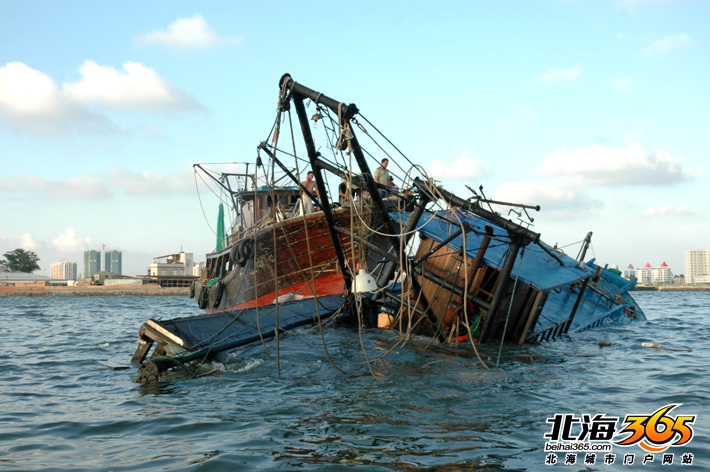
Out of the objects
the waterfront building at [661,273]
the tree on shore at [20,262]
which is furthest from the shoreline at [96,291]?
the waterfront building at [661,273]

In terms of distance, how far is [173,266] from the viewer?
69.4 metres

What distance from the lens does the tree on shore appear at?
3652 inches

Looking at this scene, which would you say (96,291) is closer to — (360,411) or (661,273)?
(360,411)

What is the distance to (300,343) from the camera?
1165 centimetres

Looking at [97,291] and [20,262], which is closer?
[97,291]

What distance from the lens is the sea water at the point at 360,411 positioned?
17.0ft

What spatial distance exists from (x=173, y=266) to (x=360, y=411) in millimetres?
66562

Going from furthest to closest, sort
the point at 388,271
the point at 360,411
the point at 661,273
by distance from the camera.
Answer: the point at 661,273 → the point at 388,271 → the point at 360,411

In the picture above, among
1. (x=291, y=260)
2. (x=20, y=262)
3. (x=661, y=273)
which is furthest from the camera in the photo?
(x=661, y=273)

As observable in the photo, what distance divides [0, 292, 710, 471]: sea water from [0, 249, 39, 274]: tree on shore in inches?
3682

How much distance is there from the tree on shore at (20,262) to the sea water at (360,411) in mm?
93523

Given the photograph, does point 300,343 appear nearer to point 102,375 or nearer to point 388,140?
point 102,375

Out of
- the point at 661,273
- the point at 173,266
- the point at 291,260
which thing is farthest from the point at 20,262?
the point at 661,273

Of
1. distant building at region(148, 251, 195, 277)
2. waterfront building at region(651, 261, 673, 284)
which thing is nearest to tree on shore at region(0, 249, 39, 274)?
distant building at region(148, 251, 195, 277)
